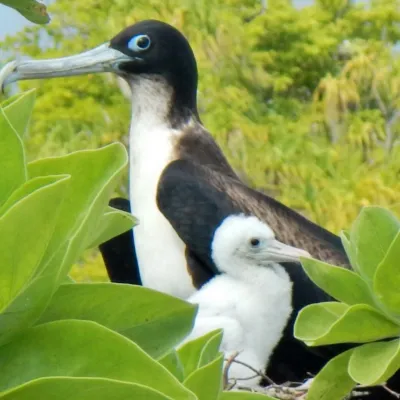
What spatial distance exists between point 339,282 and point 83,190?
61cm

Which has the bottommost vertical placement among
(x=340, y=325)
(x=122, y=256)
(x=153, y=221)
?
(x=122, y=256)

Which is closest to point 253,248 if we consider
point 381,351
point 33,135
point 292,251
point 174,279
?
point 292,251

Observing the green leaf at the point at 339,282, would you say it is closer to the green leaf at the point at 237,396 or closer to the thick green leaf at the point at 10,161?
the green leaf at the point at 237,396

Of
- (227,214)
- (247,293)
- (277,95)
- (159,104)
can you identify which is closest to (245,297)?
(247,293)

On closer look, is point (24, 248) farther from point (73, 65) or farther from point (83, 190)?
point (73, 65)

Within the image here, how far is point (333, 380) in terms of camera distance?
45.2 inches

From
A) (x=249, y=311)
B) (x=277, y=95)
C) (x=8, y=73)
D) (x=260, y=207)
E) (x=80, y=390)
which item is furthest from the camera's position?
(x=277, y=95)

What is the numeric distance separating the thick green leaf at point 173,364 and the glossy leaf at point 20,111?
0.14 meters

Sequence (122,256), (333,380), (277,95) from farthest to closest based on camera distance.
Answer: (277,95) → (122,256) → (333,380)

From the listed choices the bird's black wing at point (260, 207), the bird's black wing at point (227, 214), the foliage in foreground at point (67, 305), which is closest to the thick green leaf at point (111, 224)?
the foliage in foreground at point (67, 305)

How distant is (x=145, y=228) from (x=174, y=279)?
166 mm

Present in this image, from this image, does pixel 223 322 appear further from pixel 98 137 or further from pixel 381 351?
pixel 98 137

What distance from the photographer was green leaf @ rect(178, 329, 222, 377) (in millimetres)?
631

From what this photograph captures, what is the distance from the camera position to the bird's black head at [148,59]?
3199 mm
